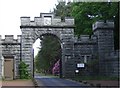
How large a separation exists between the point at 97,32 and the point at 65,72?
5.44 meters

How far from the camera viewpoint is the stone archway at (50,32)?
3794 cm

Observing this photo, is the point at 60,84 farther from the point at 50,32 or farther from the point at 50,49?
the point at 50,49

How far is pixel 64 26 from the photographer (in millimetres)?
38375

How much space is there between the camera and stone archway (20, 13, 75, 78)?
37.9m

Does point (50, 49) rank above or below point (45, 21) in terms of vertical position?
below

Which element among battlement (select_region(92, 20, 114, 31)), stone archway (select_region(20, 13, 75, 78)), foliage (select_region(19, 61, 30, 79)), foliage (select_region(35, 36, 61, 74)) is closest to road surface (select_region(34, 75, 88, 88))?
foliage (select_region(19, 61, 30, 79))

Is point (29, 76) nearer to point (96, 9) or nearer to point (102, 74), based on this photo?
point (102, 74)

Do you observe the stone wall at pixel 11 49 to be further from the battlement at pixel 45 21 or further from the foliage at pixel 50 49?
the foliage at pixel 50 49

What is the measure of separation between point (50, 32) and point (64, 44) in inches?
77.6

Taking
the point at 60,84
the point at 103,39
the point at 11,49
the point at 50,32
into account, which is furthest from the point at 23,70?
the point at 60,84

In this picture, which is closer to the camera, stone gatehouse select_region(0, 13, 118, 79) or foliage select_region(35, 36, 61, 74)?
stone gatehouse select_region(0, 13, 118, 79)

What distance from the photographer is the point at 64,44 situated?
125 feet

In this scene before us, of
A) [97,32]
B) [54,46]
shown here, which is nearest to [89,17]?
[97,32]

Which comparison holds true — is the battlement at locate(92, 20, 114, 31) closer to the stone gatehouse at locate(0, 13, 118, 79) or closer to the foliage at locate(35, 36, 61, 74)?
the stone gatehouse at locate(0, 13, 118, 79)
